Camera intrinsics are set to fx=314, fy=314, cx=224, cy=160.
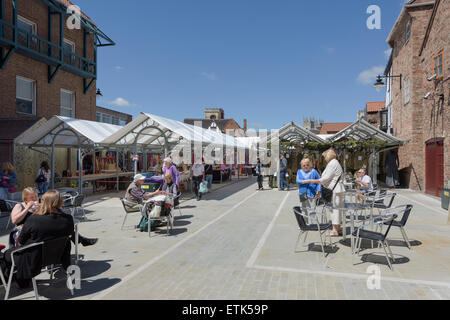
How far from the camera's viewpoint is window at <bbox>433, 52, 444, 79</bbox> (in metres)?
12.7

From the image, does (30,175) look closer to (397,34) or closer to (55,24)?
(55,24)

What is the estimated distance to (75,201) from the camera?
8094 millimetres

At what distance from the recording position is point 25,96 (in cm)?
1548

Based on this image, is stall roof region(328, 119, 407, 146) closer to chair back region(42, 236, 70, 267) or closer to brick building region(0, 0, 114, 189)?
brick building region(0, 0, 114, 189)

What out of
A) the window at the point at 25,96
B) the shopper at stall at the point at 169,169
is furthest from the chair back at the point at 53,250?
the window at the point at 25,96

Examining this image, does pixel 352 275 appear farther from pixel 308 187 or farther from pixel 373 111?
pixel 373 111

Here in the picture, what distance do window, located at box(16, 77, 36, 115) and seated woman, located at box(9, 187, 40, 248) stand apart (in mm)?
12486

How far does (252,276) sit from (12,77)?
15.3 meters

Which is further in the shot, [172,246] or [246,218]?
[246,218]

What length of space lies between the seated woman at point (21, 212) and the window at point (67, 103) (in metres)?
14.7

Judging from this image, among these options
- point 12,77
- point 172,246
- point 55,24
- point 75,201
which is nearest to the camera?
point 172,246

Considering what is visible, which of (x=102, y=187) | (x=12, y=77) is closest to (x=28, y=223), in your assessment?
(x=102, y=187)

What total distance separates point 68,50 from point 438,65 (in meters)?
18.6
